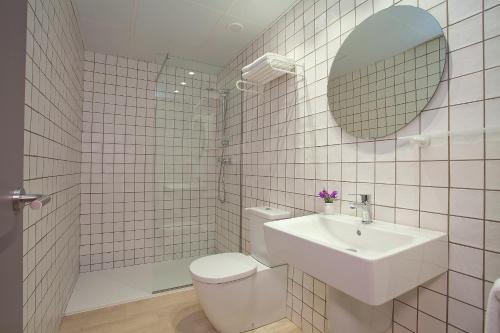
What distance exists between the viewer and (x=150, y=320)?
5.93ft

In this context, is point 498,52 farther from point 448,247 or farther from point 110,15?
point 110,15

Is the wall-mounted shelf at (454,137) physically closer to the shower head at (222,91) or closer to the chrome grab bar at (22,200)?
the chrome grab bar at (22,200)

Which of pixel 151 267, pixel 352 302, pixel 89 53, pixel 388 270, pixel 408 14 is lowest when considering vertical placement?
pixel 151 267

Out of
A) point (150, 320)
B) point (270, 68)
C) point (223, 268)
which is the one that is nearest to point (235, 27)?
point (270, 68)

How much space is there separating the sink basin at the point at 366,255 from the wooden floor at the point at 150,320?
0.94 meters

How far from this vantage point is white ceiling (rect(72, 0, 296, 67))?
186cm

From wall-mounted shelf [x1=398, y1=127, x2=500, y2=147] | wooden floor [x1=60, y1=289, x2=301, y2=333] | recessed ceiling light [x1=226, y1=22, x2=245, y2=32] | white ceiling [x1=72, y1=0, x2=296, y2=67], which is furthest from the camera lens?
recessed ceiling light [x1=226, y1=22, x2=245, y2=32]

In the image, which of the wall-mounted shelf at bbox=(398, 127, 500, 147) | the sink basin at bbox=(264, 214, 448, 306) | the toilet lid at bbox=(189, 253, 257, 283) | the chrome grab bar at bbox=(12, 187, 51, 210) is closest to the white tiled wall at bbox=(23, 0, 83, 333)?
the chrome grab bar at bbox=(12, 187, 51, 210)

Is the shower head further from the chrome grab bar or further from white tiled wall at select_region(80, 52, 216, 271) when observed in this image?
the chrome grab bar

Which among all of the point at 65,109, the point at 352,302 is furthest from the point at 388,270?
the point at 65,109

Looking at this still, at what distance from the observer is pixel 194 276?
1.56 metres

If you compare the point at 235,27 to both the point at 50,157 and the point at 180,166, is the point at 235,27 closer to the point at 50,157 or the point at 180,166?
the point at 180,166

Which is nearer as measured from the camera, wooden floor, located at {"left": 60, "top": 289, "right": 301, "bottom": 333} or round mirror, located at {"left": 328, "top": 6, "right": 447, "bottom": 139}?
round mirror, located at {"left": 328, "top": 6, "right": 447, "bottom": 139}

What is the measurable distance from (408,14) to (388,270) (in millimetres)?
1149
